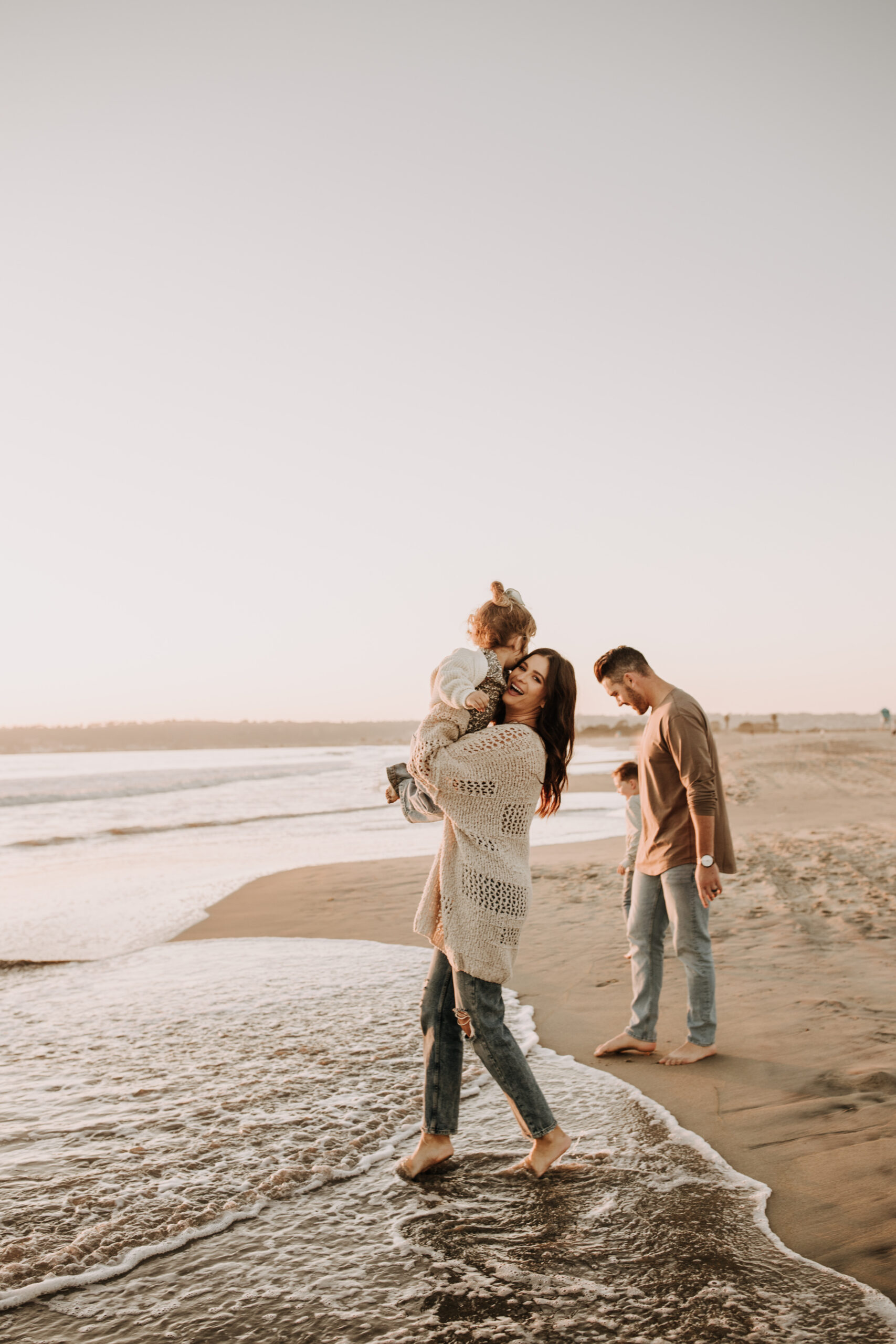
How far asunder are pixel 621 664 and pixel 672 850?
95 cm

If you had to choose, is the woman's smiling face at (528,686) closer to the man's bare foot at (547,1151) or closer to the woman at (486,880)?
the woman at (486,880)

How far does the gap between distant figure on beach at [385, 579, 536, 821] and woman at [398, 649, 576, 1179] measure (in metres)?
0.05

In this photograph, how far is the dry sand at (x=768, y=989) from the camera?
2971 millimetres

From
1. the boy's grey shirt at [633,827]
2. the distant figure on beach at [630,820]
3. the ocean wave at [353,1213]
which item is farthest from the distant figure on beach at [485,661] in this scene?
Result: the boy's grey shirt at [633,827]

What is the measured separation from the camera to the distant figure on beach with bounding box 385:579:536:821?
281cm

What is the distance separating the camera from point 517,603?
9.77 ft

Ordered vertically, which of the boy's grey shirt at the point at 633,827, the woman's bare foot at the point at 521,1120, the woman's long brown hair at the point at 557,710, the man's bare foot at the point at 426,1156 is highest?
the woman's long brown hair at the point at 557,710

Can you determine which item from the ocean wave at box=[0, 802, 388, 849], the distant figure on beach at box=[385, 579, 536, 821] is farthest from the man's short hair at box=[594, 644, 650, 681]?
the ocean wave at box=[0, 802, 388, 849]

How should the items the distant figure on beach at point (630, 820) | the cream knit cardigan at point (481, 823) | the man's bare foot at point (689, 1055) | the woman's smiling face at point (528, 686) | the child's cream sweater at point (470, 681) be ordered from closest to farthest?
the child's cream sweater at point (470, 681), the cream knit cardigan at point (481, 823), the woman's smiling face at point (528, 686), the man's bare foot at point (689, 1055), the distant figure on beach at point (630, 820)

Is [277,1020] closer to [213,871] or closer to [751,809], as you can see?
[213,871]

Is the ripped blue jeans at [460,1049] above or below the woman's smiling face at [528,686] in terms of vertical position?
below

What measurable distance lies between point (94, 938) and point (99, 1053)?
326 cm

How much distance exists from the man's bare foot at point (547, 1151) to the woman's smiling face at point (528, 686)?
1.48 meters

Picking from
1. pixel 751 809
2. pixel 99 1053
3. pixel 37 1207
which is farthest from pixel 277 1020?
pixel 751 809
